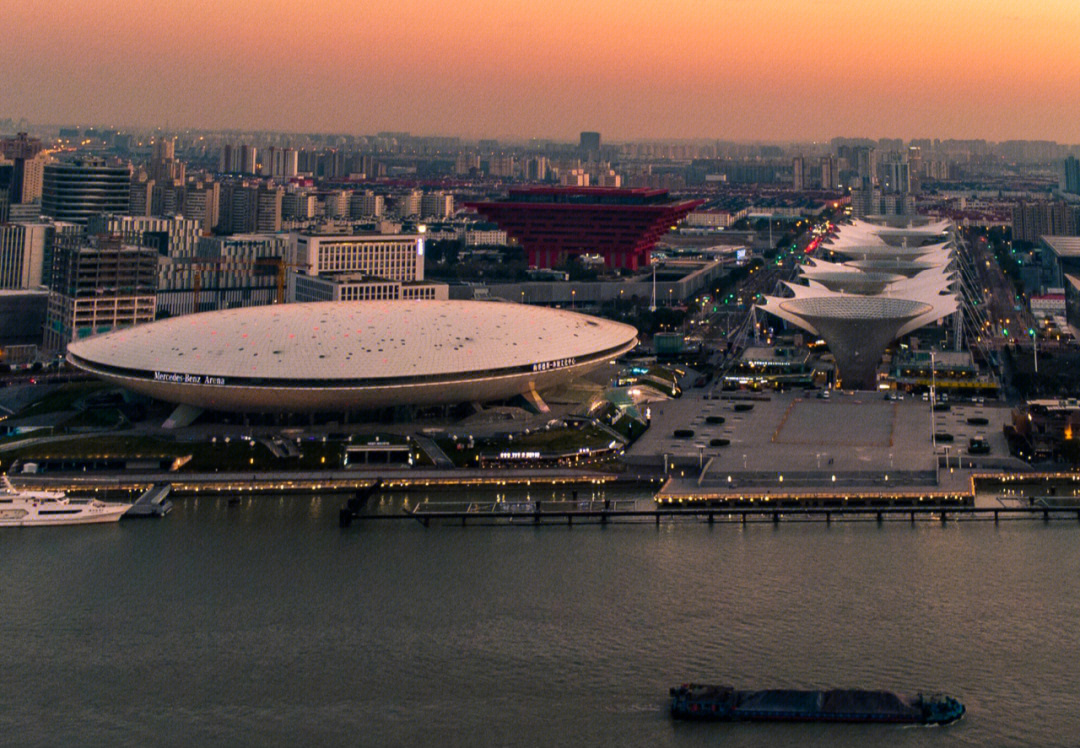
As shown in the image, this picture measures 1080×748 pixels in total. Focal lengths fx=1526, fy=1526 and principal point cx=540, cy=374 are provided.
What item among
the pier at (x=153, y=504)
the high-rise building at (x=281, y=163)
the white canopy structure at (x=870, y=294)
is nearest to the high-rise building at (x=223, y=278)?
the white canopy structure at (x=870, y=294)

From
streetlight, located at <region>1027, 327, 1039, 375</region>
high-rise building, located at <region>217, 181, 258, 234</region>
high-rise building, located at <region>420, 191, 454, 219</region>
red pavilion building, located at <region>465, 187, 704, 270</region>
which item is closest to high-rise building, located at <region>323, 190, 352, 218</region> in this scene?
high-rise building, located at <region>420, 191, 454, 219</region>

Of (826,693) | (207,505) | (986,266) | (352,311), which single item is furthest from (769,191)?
(826,693)

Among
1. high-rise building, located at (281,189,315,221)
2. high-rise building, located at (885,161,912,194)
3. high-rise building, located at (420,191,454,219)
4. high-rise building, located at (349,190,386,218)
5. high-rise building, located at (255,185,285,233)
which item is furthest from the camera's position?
high-rise building, located at (885,161,912,194)

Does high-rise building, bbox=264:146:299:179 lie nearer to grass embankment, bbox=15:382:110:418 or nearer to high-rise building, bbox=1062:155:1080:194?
high-rise building, bbox=1062:155:1080:194

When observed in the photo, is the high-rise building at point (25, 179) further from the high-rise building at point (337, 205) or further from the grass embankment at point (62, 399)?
the grass embankment at point (62, 399)

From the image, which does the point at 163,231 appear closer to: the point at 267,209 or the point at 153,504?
the point at 267,209

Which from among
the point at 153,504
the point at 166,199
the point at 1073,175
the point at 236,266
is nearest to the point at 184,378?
the point at 153,504

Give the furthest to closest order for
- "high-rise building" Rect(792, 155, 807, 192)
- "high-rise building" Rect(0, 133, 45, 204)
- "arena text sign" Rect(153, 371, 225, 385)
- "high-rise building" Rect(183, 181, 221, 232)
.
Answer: "high-rise building" Rect(792, 155, 807, 192)
"high-rise building" Rect(183, 181, 221, 232)
"high-rise building" Rect(0, 133, 45, 204)
"arena text sign" Rect(153, 371, 225, 385)
